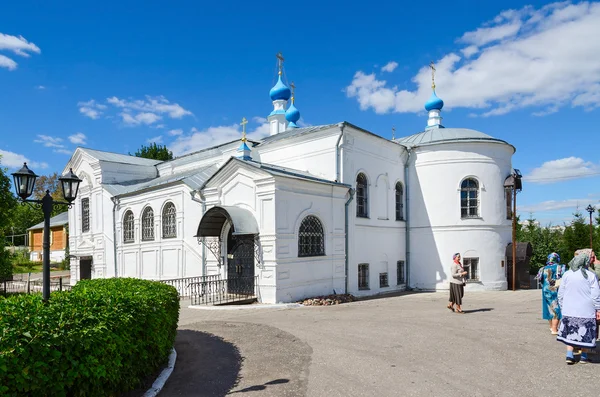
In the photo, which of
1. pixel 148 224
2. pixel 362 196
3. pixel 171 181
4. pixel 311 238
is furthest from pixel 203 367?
pixel 148 224

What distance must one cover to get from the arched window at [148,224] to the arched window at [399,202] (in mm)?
10382

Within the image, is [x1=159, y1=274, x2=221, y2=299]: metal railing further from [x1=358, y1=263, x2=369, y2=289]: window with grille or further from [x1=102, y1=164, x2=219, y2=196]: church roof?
[x1=358, y1=263, x2=369, y2=289]: window with grille

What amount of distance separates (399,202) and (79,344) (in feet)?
51.4

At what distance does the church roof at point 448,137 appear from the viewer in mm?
17672

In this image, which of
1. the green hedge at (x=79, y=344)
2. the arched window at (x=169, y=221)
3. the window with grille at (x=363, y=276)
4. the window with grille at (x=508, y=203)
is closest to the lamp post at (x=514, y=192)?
the window with grille at (x=508, y=203)

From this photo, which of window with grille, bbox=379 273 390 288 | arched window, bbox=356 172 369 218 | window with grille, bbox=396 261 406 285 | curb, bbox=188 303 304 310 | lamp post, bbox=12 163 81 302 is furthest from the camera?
→ window with grille, bbox=396 261 406 285

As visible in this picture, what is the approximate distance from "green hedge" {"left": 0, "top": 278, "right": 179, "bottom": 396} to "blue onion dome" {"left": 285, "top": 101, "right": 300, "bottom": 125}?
67.1 feet

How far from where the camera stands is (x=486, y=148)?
17.7 meters

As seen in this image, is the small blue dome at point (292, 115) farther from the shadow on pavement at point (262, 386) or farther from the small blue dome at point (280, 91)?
the shadow on pavement at point (262, 386)

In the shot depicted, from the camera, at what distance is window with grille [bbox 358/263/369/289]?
15875mm

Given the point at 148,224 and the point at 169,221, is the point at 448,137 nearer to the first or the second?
the point at 169,221

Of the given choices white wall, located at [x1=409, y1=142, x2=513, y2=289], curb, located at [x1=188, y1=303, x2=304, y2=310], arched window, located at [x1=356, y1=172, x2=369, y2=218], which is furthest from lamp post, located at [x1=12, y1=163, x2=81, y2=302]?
white wall, located at [x1=409, y1=142, x2=513, y2=289]

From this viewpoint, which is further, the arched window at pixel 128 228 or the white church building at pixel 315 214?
the arched window at pixel 128 228

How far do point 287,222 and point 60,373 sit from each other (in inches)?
373
